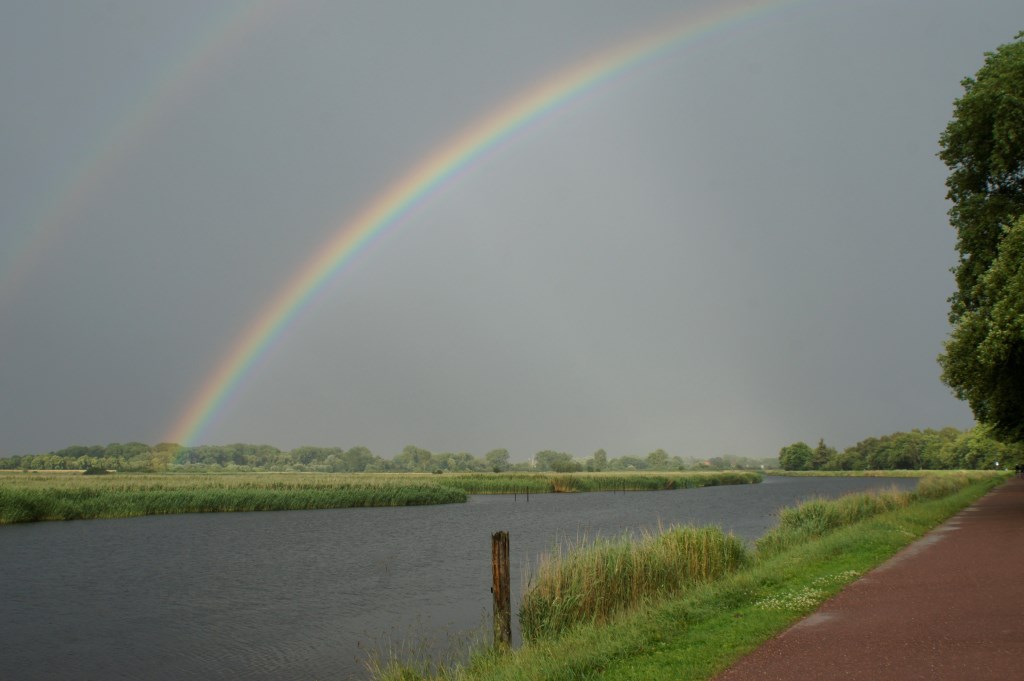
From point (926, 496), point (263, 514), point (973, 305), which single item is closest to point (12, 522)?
point (263, 514)

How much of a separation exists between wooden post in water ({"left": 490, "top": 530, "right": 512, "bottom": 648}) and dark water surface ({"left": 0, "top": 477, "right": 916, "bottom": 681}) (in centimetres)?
328

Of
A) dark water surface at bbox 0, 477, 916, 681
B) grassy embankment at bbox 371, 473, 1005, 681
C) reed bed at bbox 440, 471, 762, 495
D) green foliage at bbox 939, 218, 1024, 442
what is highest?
green foliage at bbox 939, 218, 1024, 442

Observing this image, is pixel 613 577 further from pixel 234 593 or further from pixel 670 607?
pixel 234 593

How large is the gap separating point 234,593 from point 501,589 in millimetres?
14354

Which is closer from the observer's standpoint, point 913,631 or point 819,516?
point 913,631

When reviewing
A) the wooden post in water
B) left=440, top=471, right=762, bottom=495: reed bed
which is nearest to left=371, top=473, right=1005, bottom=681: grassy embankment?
the wooden post in water

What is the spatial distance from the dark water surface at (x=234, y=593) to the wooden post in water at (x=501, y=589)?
Answer: 328 centimetres

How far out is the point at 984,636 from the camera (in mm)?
8945

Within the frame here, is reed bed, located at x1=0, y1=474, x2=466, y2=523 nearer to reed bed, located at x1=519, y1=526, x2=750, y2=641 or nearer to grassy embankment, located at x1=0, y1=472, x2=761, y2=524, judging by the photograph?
grassy embankment, located at x1=0, y1=472, x2=761, y2=524

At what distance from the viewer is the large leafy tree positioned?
22984 millimetres

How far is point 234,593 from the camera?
2333 centimetres

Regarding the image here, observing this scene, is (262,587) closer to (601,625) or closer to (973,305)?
(601,625)

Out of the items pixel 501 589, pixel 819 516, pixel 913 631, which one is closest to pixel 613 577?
pixel 501 589

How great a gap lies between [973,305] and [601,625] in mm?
25952
